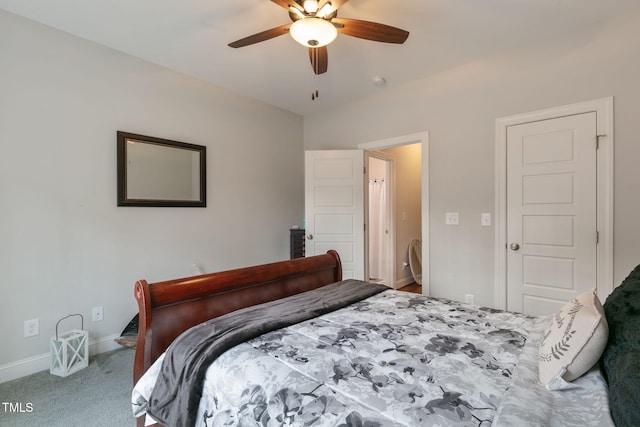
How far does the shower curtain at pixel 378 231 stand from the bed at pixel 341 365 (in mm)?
2898

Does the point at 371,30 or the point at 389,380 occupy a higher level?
the point at 371,30

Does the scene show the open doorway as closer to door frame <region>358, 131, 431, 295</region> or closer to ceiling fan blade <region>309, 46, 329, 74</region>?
door frame <region>358, 131, 431, 295</region>

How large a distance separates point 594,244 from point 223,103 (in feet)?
12.2

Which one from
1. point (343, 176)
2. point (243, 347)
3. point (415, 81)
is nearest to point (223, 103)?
point (343, 176)

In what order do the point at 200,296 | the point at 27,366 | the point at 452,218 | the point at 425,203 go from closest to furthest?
1. the point at 200,296
2. the point at 27,366
3. the point at 452,218
4. the point at 425,203

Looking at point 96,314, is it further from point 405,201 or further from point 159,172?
point 405,201

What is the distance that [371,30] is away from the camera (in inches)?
74.9

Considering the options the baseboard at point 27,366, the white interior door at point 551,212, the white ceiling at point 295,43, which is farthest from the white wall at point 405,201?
the baseboard at point 27,366

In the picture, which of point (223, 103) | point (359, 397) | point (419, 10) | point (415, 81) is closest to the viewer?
point (359, 397)

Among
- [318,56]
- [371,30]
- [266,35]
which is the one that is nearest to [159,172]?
[266,35]

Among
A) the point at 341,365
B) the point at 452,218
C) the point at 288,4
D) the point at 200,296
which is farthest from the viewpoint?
the point at 452,218

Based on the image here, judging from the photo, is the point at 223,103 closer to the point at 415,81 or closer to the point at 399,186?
the point at 415,81

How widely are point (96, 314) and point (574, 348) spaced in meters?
3.16

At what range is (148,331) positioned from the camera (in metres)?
1.41
